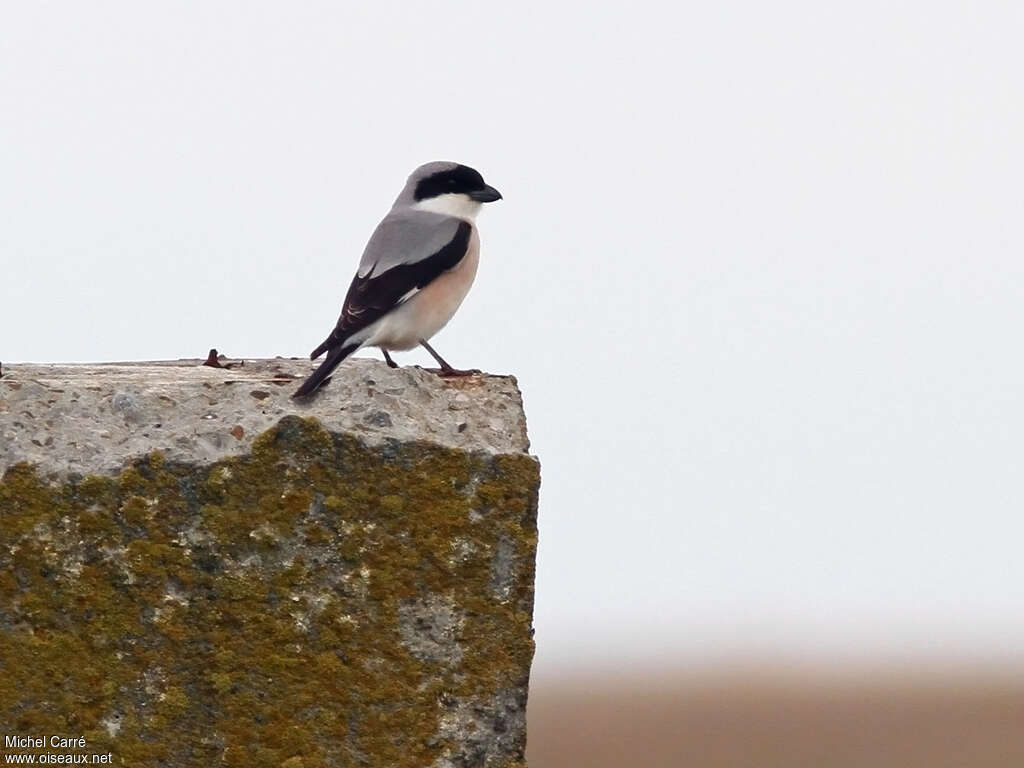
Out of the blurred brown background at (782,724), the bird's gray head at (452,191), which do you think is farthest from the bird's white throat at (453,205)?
the blurred brown background at (782,724)

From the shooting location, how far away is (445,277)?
5.95 m

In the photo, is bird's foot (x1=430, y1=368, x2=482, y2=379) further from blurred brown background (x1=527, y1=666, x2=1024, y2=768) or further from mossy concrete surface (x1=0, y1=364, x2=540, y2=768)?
blurred brown background (x1=527, y1=666, x2=1024, y2=768)

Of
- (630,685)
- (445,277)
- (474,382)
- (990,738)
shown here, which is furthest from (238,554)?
(630,685)

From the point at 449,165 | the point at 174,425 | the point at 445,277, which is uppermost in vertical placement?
the point at 449,165

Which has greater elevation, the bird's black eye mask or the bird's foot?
the bird's black eye mask

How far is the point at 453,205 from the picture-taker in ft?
22.5

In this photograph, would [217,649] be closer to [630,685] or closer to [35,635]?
[35,635]

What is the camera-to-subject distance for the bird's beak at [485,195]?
22.8ft

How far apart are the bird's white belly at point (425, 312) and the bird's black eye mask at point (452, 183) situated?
2.82ft

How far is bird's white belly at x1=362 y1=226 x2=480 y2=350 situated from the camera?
560 cm

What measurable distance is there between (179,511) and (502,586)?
23.1 inches

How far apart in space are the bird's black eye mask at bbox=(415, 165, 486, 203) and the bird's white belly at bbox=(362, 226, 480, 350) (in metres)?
0.86

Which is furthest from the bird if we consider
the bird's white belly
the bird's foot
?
the bird's foot

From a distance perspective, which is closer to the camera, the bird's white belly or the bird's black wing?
the bird's black wing
